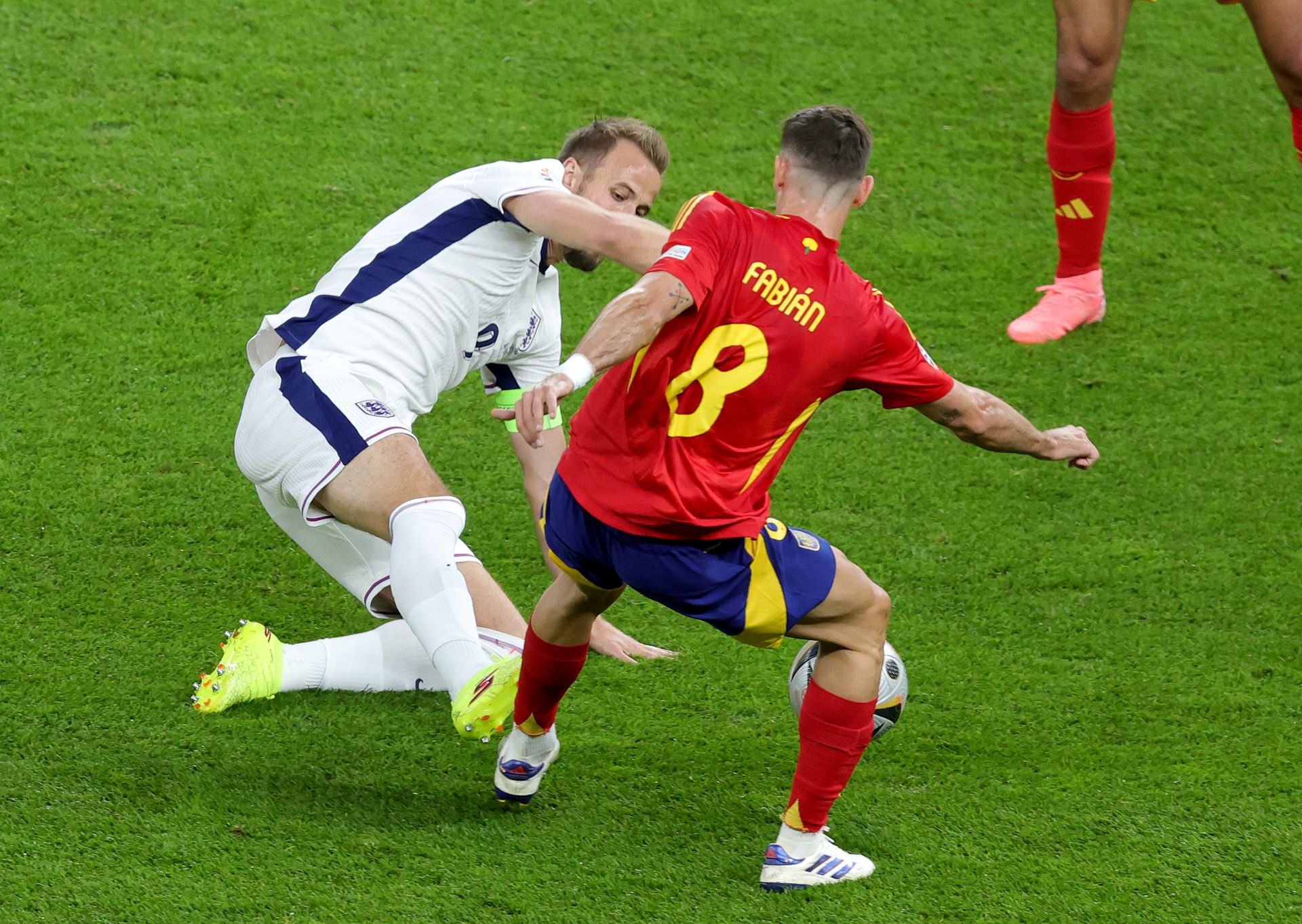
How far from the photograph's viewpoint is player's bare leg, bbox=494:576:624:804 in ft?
9.00

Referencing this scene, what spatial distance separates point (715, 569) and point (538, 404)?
2.01 ft

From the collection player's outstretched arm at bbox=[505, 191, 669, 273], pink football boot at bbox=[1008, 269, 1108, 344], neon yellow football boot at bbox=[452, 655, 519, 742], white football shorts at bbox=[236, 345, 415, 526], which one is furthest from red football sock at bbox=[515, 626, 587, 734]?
pink football boot at bbox=[1008, 269, 1108, 344]

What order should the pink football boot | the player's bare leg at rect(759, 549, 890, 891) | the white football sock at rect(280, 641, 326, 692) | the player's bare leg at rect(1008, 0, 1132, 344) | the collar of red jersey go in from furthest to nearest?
1. the pink football boot
2. the player's bare leg at rect(1008, 0, 1132, 344)
3. the white football sock at rect(280, 641, 326, 692)
4. the player's bare leg at rect(759, 549, 890, 891)
5. the collar of red jersey

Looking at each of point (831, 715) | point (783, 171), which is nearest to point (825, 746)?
point (831, 715)

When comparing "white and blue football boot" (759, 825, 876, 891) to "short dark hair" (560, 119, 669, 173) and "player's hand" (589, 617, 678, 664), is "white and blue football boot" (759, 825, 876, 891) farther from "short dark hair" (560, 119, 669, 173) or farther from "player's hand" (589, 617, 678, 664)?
"short dark hair" (560, 119, 669, 173)

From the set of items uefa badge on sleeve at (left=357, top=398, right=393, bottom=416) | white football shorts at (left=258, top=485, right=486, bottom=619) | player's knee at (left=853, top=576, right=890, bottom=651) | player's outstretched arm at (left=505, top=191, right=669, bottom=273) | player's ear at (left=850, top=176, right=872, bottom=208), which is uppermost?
player's ear at (left=850, top=176, right=872, bottom=208)

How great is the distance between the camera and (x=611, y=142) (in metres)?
3.21

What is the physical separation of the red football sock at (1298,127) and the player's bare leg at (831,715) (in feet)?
7.22

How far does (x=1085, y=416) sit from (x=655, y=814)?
239 cm

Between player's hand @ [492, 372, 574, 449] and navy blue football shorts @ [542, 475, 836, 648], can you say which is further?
navy blue football shorts @ [542, 475, 836, 648]

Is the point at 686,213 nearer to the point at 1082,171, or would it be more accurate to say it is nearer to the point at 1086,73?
the point at 1086,73

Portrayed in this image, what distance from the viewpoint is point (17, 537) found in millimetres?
3730

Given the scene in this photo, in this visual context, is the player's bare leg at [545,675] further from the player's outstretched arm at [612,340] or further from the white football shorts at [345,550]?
the player's outstretched arm at [612,340]

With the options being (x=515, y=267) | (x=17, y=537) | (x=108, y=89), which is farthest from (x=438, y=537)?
(x=108, y=89)
